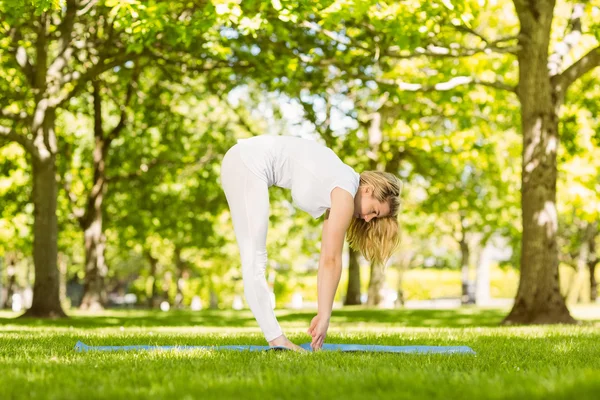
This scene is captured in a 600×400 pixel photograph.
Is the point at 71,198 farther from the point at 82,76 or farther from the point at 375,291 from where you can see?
the point at 375,291

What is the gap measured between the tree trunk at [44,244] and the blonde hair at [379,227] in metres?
11.1

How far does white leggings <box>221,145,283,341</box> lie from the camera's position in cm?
561

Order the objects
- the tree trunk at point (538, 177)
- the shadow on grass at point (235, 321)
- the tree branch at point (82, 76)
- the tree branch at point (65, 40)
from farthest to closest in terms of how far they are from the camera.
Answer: the tree branch at point (82, 76) < the tree branch at point (65, 40) < the shadow on grass at point (235, 321) < the tree trunk at point (538, 177)

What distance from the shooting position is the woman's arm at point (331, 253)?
5438 millimetres

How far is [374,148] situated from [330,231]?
17.8 m

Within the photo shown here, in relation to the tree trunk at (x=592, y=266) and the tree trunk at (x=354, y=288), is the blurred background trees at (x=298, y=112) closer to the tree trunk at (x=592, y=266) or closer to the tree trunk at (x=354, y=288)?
the tree trunk at (x=354, y=288)

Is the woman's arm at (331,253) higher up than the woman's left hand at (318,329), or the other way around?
the woman's arm at (331,253)

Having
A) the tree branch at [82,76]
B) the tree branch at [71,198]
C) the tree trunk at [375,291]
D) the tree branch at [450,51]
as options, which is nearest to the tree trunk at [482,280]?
the tree trunk at [375,291]

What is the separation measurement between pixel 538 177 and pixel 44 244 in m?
9.87

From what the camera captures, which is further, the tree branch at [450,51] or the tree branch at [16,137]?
the tree branch at [16,137]

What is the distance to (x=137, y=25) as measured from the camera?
11.9 meters

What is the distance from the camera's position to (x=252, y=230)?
5.61m

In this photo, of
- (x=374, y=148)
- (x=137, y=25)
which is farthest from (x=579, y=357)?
(x=374, y=148)

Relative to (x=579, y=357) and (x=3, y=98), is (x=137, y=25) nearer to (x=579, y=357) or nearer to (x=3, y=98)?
(x=3, y=98)
